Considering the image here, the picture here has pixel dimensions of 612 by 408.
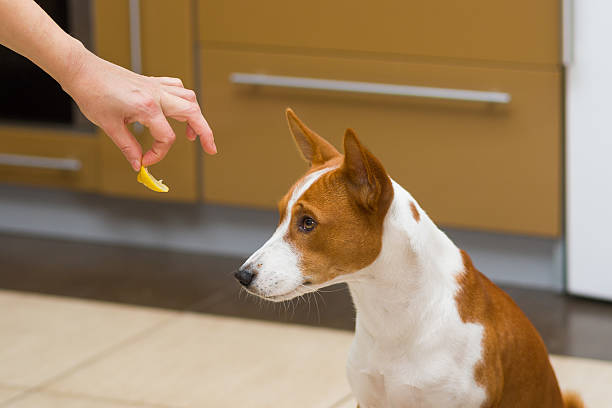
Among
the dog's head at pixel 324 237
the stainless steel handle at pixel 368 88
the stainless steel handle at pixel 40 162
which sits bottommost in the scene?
the stainless steel handle at pixel 40 162

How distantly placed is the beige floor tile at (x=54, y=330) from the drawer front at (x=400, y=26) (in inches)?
35.7

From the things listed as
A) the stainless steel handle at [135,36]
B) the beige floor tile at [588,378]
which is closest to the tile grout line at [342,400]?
the beige floor tile at [588,378]

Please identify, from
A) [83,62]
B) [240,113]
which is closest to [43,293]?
[240,113]

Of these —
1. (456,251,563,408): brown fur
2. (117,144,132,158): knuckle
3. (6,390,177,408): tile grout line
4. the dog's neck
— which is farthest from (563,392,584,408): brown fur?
(117,144,132,158): knuckle

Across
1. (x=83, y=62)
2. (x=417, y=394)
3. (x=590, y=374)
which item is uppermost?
(x=83, y=62)

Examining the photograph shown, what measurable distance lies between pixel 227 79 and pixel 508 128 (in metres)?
0.89

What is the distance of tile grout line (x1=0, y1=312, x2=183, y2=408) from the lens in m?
2.69

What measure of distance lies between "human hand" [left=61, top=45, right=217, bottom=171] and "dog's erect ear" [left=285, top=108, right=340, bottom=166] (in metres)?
0.30

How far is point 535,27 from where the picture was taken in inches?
120

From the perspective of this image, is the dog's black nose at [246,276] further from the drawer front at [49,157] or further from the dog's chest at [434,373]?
the drawer front at [49,157]

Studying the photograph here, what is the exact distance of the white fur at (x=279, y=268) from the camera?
178cm

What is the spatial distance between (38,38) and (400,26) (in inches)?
Answer: 69.5

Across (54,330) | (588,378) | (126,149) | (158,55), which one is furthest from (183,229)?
(126,149)

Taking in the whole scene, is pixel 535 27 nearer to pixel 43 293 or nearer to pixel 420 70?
pixel 420 70
